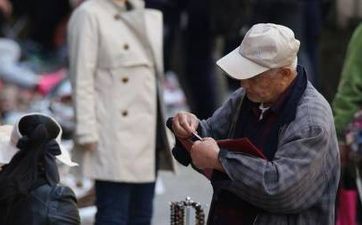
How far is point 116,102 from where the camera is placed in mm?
5938

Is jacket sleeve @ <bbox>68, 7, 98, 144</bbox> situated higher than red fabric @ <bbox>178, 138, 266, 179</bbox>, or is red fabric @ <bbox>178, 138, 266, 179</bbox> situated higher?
red fabric @ <bbox>178, 138, 266, 179</bbox>

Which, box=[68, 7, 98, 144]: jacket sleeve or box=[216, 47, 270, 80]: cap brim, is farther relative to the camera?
box=[68, 7, 98, 144]: jacket sleeve

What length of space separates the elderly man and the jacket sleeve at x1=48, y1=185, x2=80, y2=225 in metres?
0.48

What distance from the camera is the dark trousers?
19.3 feet

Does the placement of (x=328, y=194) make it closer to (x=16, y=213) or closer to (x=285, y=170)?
(x=285, y=170)

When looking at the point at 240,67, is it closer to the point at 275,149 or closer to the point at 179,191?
the point at 275,149

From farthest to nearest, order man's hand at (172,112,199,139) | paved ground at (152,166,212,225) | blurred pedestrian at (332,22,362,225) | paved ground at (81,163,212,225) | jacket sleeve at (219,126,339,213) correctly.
Result: paved ground at (152,166,212,225) < paved ground at (81,163,212,225) < blurred pedestrian at (332,22,362,225) < man's hand at (172,112,199,139) < jacket sleeve at (219,126,339,213)

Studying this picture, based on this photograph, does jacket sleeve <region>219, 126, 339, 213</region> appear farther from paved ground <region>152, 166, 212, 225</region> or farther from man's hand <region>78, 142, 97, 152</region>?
paved ground <region>152, 166, 212, 225</region>

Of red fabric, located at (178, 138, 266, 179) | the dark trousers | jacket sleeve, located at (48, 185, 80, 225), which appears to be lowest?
the dark trousers

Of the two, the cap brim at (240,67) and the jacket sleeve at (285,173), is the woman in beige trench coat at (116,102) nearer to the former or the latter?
the cap brim at (240,67)

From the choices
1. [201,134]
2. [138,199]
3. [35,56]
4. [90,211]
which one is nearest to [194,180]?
[90,211]

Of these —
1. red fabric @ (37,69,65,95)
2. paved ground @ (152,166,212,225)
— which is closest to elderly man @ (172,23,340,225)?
paved ground @ (152,166,212,225)

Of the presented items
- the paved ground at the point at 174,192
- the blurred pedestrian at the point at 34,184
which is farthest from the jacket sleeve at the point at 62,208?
the paved ground at the point at 174,192

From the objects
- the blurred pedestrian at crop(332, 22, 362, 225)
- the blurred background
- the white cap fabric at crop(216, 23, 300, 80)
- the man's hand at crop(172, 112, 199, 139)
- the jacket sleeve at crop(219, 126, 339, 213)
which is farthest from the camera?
the blurred background
